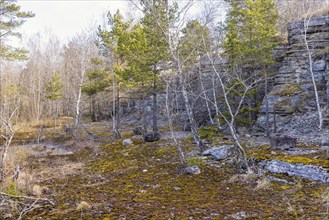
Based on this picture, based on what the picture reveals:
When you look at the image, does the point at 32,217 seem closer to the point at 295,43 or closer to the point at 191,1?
the point at 191,1

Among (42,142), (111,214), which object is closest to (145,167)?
(111,214)

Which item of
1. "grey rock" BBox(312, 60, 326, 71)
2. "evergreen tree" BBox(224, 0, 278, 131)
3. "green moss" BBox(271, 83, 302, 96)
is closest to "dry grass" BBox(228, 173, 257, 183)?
"evergreen tree" BBox(224, 0, 278, 131)

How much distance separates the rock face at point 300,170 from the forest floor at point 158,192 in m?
0.30

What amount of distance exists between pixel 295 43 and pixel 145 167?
16.4 meters

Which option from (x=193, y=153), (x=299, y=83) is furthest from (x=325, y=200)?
(x=299, y=83)

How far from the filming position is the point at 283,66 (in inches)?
810

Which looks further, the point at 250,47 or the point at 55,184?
the point at 250,47

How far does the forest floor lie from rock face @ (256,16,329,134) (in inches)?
313

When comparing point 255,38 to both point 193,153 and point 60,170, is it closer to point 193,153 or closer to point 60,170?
point 193,153

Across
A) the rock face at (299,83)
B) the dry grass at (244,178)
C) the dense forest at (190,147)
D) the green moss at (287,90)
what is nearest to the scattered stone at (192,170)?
the dense forest at (190,147)

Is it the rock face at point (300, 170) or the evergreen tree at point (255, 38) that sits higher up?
the evergreen tree at point (255, 38)

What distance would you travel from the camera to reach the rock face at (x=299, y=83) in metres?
17.5

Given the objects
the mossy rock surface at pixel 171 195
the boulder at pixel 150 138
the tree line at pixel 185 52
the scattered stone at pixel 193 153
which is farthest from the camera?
the boulder at pixel 150 138

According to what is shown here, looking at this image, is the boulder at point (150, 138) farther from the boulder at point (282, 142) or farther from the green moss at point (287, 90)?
the green moss at point (287, 90)
